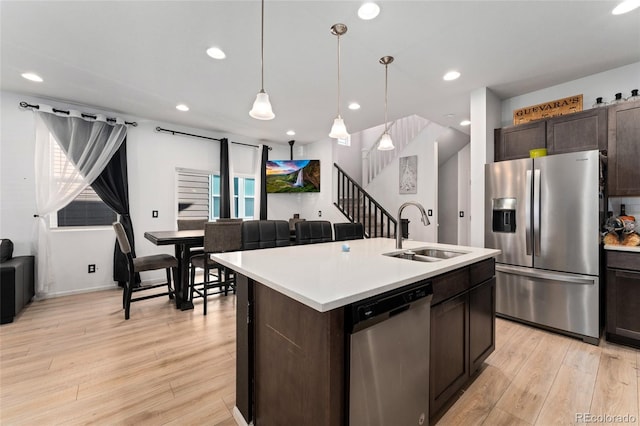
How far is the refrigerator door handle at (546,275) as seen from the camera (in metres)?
2.46

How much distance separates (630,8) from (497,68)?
92 cm

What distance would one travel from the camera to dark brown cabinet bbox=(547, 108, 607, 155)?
8.57 feet

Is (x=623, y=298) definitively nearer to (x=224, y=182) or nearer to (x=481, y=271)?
(x=481, y=271)

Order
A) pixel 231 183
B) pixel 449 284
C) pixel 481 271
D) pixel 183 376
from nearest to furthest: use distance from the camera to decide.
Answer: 1. pixel 449 284
2. pixel 481 271
3. pixel 183 376
4. pixel 231 183

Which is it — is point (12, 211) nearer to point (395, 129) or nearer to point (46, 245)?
point (46, 245)

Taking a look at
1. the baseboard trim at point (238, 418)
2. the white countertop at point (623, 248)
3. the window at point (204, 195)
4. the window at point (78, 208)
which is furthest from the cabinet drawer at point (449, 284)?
the window at point (78, 208)

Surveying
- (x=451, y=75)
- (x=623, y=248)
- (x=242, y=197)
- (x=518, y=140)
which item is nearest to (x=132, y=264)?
(x=242, y=197)

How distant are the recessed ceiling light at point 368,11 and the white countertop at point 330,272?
5.79 feet

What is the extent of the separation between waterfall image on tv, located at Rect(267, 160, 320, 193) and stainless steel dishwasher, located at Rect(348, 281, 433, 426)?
4657 millimetres

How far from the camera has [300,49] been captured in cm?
244

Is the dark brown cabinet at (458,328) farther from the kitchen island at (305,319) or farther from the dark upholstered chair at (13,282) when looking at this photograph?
the dark upholstered chair at (13,282)

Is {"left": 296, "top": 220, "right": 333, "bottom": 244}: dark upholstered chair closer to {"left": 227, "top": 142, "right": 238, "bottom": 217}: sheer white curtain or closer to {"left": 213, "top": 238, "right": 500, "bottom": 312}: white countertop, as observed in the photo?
{"left": 213, "top": 238, "right": 500, "bottom": 312}: white countertop

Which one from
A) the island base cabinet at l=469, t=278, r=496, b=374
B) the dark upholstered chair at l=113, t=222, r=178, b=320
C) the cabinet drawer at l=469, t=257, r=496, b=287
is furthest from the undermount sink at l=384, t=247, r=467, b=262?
the dark upholstered chair at l=113, t=222, r=178, b=320

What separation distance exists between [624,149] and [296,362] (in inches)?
137
